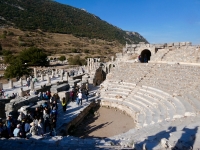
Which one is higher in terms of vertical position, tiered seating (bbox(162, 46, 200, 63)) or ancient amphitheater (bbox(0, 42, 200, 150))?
tiered seating (bbox(162, 46, 200, 63))

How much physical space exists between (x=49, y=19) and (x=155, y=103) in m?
82.8

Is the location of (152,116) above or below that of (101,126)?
above

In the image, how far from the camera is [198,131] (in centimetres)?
805

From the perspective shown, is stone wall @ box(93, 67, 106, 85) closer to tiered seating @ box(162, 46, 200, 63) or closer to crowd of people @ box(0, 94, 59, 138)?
tiered seating @ box(162, 46, 200, 63)

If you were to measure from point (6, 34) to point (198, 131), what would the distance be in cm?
6837

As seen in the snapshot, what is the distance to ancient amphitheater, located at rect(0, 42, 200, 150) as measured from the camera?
7.36 meters

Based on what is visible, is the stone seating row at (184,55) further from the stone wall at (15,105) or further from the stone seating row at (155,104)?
the stone wall at (15,105)

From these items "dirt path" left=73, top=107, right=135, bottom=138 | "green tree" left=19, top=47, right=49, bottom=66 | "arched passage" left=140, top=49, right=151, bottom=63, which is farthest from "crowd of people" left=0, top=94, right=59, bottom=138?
"green tree" left=19, top=47, right=49, bottom=66

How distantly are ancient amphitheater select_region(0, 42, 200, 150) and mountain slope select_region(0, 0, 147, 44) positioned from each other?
65.3 m

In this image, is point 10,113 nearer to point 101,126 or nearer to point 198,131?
point 101,126

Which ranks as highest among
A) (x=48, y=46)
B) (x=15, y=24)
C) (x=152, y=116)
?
(x=15, y=24)

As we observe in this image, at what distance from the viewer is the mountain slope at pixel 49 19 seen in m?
80.0

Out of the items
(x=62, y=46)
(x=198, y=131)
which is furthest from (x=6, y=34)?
(x=198, y=131)

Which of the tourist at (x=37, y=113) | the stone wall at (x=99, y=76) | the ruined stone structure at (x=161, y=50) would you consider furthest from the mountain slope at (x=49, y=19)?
the tourist at (x=37, y=113)
